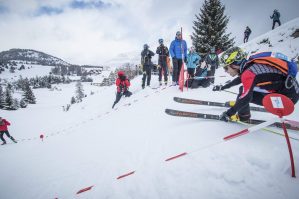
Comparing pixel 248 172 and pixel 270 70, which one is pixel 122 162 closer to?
pixel 248 172

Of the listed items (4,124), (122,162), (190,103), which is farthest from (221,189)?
(4,124)

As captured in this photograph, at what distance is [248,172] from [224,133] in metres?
1.36

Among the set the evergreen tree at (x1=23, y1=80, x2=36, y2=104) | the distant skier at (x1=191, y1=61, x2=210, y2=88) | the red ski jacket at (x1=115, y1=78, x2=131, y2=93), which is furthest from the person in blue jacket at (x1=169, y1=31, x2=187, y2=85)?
the evergreen tree at (x1=23, y1=80, x2=36, y2=104)

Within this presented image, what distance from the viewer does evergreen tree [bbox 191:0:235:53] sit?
20.2 meters

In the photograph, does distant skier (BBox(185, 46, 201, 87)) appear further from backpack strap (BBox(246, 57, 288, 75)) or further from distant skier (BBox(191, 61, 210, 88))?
backpack strap (BBox(246, 57, 288, 75))

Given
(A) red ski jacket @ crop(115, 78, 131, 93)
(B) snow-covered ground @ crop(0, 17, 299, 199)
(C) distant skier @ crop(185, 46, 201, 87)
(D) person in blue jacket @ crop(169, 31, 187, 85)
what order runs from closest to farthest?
(B) snow-covered ground @ crop(0, 17, 299, 199), (D) person in blue jacket @ crop(169, 31, 187, 85), (C) distant skier @ crop(185, 46, 201, 87), (A) red ski jacket @ crop(115, 78, 131, 93)

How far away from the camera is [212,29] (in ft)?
65.9

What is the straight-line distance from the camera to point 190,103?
6.15 m

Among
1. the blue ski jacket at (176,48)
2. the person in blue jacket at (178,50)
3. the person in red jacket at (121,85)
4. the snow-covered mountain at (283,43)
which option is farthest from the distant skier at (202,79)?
the snow-covered mountain at (283,43)

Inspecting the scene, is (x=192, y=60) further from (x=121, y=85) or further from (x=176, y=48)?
(x=121, y=85)

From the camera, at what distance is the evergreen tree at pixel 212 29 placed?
2022 centimetres

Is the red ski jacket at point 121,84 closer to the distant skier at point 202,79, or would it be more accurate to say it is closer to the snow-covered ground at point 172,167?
the distant skier at point 202,79

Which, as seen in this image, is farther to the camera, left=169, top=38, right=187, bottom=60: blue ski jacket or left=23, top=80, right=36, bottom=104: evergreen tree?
left=23, top=80, right=36, bottom=104: evergreen tree

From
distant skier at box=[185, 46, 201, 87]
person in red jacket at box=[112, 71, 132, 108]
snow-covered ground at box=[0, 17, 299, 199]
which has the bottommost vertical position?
snow-covered ground at box=[0, 17, 299, 199]
